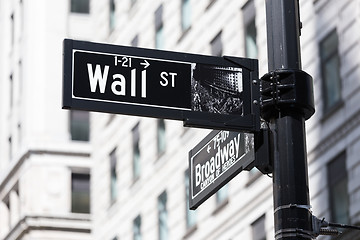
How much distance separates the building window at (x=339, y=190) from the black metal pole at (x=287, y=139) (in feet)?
63.4

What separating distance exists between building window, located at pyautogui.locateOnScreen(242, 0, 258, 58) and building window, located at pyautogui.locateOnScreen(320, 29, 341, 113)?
3866 millimetres

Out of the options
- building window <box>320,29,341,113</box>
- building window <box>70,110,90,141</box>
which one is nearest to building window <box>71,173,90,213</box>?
building window <box>70,110,90,141</box>

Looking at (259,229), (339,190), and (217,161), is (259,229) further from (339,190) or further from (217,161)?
(217,161)

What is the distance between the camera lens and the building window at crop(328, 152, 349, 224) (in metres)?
27.7

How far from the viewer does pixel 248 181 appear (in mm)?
32750

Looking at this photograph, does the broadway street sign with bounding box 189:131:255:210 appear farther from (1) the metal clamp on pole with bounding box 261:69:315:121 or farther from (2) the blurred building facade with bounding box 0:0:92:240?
(2) the blurred building facade with bounding box 0:0:92:240

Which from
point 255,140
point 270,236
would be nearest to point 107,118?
point 270,236

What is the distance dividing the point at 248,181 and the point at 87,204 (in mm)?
26775

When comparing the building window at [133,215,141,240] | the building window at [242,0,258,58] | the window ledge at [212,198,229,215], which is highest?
the building window at [242,0,258,58]

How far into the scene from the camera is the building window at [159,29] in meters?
40.3

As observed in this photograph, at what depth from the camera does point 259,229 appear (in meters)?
31.9

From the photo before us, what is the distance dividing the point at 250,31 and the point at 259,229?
5.24 metres

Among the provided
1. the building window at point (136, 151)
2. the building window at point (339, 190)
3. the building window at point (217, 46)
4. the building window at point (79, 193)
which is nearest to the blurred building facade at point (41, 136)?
the building window at point (79, 193)

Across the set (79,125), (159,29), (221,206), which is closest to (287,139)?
(221,206)
